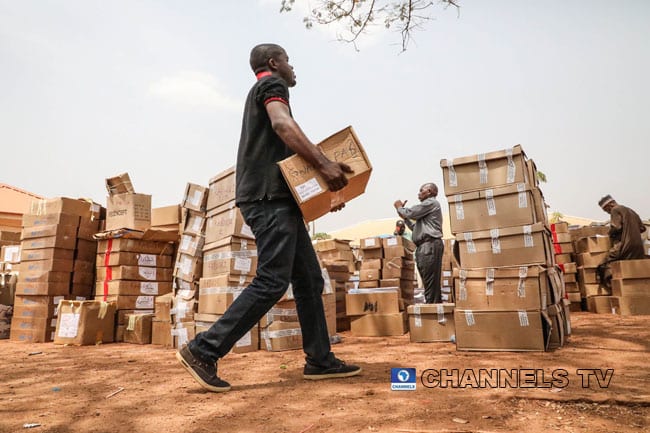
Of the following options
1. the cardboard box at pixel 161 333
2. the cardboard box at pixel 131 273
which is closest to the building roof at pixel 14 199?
the cardboard box at pixel 131 273

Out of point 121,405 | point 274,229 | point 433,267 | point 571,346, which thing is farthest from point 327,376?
point 433,267

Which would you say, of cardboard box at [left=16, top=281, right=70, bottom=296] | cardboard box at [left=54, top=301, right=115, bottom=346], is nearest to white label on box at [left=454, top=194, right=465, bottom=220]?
cardboard box at [left=54, top=301, right=115, bottom=346]

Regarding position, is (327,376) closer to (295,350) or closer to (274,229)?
(274,229)

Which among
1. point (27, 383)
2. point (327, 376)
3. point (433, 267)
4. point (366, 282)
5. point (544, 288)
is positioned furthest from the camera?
point (366, 282)

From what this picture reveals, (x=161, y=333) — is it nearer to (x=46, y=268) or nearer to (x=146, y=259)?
(x=146, y=259)

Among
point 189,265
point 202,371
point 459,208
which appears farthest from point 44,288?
point 459,208

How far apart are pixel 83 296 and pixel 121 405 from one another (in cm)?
468

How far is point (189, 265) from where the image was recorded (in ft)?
15.9

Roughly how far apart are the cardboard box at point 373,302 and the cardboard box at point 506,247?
1844 millimetres

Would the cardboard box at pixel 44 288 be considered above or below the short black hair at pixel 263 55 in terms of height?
below

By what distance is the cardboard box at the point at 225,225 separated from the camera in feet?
14.3

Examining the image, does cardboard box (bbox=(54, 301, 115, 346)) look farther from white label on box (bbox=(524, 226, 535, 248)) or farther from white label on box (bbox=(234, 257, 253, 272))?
white label on box (bbox=(524, 226, 535, 248))

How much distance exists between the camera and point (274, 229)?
2387 mm

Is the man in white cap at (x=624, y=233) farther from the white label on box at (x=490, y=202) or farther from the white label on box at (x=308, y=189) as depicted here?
the white label on box at (x=308, y=189)
